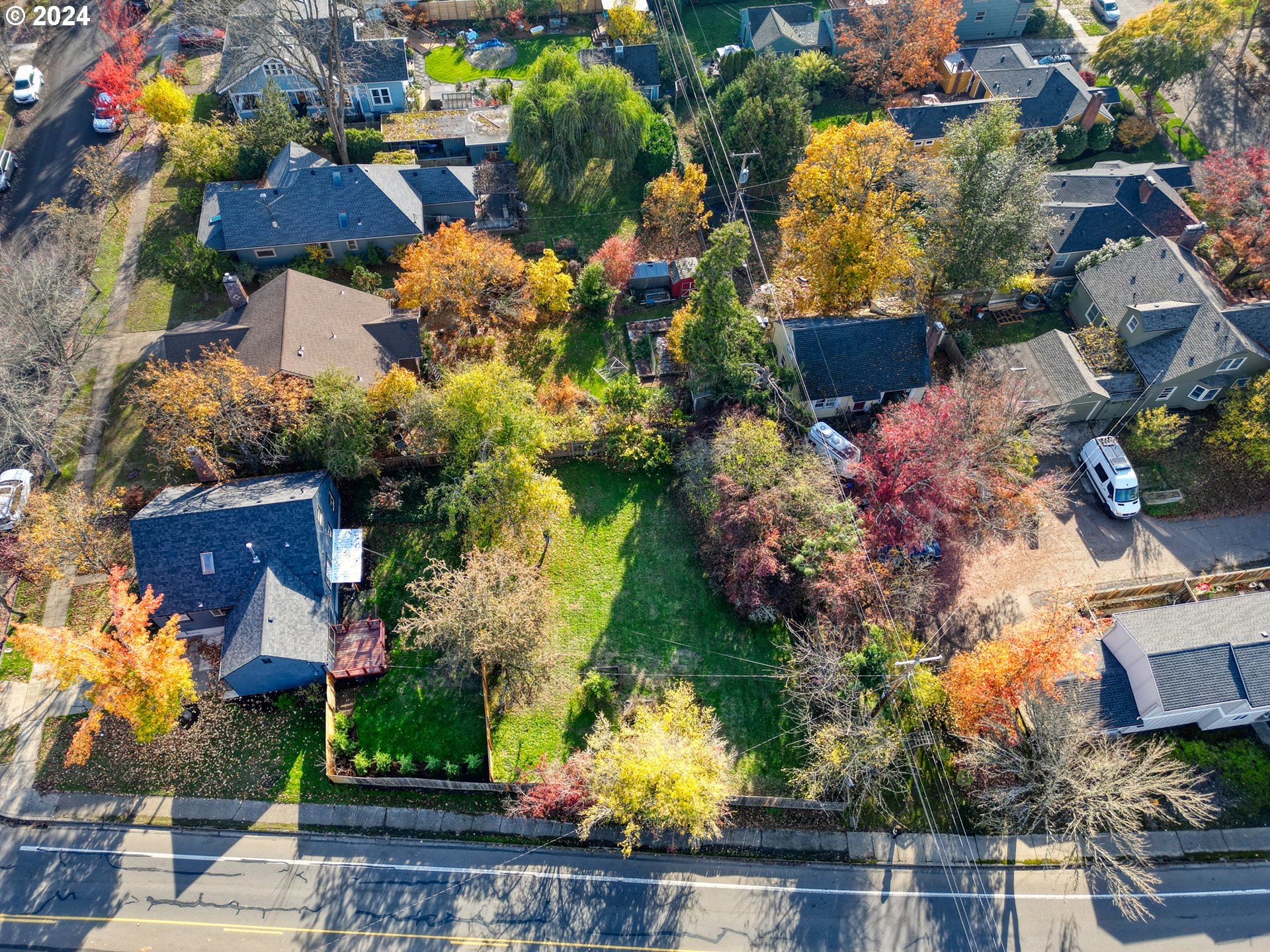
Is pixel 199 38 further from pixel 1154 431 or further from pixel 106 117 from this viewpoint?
pixel 1154 431

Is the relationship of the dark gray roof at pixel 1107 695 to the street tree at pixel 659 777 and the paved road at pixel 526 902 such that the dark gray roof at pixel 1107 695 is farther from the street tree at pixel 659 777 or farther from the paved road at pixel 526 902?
the street tree at pixel 659 777

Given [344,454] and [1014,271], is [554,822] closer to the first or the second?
[344,454]

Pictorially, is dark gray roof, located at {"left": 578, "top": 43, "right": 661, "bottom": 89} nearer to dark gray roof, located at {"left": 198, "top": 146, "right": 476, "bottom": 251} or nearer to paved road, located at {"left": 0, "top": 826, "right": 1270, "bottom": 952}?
dark gray roof, located at {"left": 198, "top": 146, "right": 476, "bottom": 251}

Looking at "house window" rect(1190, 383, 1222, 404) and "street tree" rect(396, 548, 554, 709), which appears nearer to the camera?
"street tree" rect(396, 548, 554, 709)

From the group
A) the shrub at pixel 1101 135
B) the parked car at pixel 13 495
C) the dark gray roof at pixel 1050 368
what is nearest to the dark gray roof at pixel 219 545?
the parked car at pixel 13 495

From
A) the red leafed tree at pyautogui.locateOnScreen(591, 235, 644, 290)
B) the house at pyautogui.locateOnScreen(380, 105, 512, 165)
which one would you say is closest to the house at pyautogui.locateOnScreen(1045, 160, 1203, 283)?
the red leafed tree at pyautogui.locateOnScreen(591, 235, 644, 290)

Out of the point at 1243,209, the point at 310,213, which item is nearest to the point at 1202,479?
the point at 1243,209
